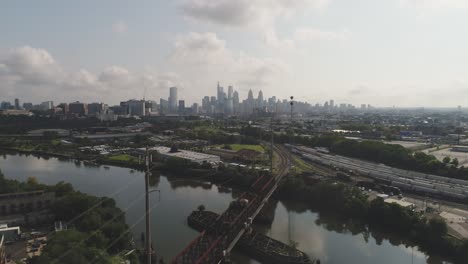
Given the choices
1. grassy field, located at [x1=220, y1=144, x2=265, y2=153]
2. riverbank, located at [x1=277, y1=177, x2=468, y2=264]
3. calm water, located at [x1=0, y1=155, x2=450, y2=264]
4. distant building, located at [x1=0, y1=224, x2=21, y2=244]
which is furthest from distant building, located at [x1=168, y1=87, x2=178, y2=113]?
distant building, located at [x1=0, y1=224, x2=21, y2=244]

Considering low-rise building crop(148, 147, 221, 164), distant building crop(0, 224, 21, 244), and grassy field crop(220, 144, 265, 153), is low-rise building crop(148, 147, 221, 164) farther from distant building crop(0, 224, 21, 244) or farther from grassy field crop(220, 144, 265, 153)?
distant building crop(0, 224, 21, 244)

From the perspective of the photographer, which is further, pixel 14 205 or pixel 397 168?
pixel 397 168

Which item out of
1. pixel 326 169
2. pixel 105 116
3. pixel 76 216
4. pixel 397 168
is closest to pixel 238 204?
pixel 76 216

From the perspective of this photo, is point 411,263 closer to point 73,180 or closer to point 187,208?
point 187,208

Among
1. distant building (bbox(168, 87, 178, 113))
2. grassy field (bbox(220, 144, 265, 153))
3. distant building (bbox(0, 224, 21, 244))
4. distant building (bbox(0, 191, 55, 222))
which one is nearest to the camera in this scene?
distant building (bbox(0, 224, 21, 244))

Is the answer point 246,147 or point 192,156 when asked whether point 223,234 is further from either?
point 246,147

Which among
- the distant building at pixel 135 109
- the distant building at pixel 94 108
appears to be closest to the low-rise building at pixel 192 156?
the distant building at pixel 135 109

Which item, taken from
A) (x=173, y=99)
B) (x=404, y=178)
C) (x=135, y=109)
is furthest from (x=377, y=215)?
(x=173, y=99)

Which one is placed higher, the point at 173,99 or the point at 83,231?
the point at 173,99
